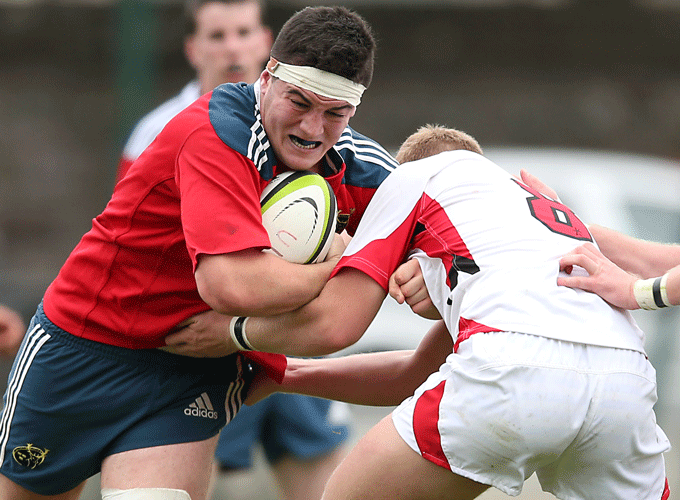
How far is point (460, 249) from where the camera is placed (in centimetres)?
302

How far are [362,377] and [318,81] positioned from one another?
127 cm

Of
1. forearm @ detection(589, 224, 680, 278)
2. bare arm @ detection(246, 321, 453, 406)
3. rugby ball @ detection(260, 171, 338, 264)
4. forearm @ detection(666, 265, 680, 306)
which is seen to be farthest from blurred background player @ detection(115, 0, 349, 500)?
forearm @ detection(666, 265, 680, 306)

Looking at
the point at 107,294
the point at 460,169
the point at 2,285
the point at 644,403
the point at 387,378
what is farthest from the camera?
the point at 2,285

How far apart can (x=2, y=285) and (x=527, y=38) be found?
24.9 feet

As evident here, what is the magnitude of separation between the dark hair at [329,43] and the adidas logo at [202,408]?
1328 mm

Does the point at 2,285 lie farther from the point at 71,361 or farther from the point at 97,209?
the point at 71,361

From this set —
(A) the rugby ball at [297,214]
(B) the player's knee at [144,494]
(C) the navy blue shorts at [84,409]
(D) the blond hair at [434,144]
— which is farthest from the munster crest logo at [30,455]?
(D) the blond hair at [434,144]

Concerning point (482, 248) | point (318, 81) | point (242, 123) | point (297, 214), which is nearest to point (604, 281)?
point (482, 248)

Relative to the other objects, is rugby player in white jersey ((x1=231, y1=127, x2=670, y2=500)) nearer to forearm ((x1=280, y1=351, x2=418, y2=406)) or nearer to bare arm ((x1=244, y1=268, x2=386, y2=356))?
bare arm ((x1=244, y1=268, x2=386, y2=356))

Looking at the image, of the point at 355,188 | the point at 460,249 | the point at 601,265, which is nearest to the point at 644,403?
the point at 601,265

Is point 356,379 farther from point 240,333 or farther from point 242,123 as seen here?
point 242,123

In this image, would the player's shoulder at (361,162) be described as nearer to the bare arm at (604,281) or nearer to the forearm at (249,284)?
the forearm at (249,284)

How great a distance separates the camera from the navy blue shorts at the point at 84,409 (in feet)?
11.4

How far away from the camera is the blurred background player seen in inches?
200
